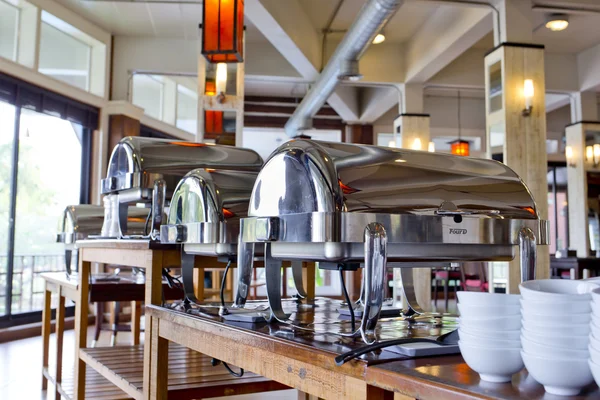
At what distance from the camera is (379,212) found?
1.15 metres

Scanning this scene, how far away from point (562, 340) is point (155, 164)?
75.4 inches

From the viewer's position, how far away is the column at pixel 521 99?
503 centimetres

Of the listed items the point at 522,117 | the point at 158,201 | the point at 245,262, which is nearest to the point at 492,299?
the point at 245,262

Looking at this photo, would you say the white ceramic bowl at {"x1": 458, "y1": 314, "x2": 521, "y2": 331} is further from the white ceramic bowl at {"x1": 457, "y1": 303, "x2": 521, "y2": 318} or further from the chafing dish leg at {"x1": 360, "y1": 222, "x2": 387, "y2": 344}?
the chafing dish leg at {"x1": 360, "y1": 222, "x2": 387, "y2": 344}

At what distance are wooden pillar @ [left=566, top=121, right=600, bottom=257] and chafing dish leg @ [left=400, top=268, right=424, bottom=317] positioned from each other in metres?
6.73

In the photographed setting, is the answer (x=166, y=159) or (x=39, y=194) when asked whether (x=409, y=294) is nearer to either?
(x=166, y=159)

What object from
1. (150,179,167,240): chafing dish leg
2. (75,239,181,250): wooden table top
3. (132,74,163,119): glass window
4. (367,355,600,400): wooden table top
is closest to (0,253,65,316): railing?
(132,74,163,119): glass window

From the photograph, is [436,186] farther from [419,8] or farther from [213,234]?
[419,8]

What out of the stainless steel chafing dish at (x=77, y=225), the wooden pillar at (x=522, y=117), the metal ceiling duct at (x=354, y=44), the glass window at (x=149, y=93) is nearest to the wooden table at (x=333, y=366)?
the stainless steel chafing dish at (x=77, y=225)

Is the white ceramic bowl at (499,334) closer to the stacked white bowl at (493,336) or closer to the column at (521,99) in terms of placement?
the stacked white bowl at (493,336)

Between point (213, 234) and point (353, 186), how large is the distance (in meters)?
0.64

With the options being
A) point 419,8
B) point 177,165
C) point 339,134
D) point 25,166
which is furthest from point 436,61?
point 177,165

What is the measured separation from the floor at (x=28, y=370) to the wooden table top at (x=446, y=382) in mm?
2578

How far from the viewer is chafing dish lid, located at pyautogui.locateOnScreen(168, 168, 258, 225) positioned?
1.73 meters
